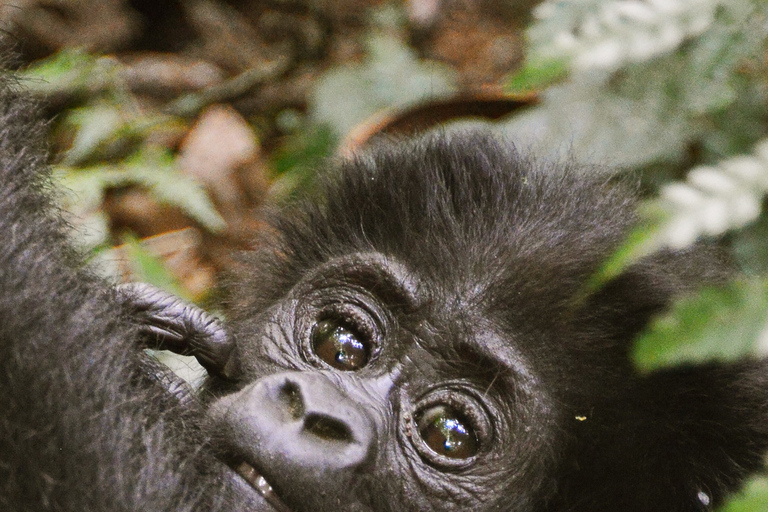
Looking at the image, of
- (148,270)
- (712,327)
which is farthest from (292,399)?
(148,270)

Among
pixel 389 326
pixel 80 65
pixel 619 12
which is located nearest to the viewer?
pixel 619 12

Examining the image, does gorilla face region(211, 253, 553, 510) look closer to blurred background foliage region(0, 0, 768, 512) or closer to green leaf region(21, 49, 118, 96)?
blurred background foliage region(0, 0, 768, 512)

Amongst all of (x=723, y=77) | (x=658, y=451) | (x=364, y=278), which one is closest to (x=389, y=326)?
(x=364, y=278)

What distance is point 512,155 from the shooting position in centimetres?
296

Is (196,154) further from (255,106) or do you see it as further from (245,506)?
(245,506)

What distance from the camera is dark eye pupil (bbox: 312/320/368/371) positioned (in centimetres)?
274

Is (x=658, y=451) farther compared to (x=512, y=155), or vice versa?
(x=512, y=155)

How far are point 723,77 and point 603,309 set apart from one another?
1750mm

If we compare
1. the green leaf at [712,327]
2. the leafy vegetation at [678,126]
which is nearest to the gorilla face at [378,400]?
the leafy vegetation at [678,126]

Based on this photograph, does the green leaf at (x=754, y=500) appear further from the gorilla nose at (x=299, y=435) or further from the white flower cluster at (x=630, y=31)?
the white flower cluster at (x=630, y=31)

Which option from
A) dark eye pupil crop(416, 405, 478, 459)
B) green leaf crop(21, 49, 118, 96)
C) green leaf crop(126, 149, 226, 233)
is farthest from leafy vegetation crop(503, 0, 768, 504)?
green leaf crop(21, 49, 118, 96)

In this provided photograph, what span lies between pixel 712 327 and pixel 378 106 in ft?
13.4

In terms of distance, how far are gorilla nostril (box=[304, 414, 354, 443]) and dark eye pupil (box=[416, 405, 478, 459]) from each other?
0.96 feet

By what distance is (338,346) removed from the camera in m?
2.77
